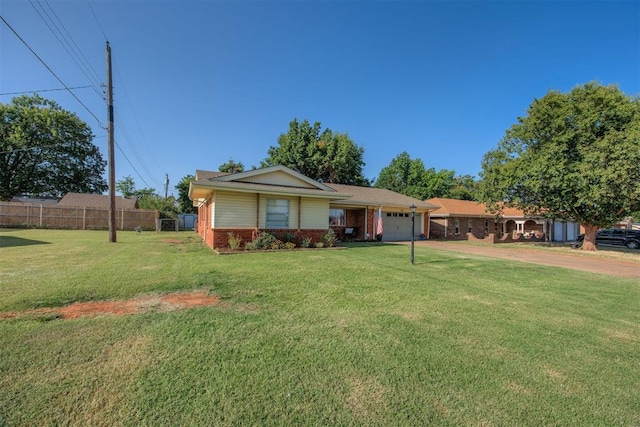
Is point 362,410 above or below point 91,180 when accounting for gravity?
below

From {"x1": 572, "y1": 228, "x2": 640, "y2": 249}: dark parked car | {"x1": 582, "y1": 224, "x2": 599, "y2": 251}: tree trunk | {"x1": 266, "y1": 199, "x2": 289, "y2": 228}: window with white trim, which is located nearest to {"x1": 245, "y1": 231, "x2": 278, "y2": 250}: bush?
{"x1": 266, "y1": 199, "x2": 289, "y2": 228}: window with white trim

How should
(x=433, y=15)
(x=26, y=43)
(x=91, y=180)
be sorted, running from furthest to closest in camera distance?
1. (x=91, y=180)
2. (x=433, y=15)
3. (x=26, y=43)

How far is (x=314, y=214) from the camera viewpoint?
45.2ft

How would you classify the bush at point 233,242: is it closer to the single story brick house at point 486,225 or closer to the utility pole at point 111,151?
the utility pole at point 111,151

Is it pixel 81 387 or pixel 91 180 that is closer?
pixel 81 387

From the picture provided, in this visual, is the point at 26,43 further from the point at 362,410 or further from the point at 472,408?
the point at 472,408

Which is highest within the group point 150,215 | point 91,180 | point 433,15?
point 433,15

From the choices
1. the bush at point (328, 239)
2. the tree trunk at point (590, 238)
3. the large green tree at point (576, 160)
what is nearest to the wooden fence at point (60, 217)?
the bush at point (328, 239)

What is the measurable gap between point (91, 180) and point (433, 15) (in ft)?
147

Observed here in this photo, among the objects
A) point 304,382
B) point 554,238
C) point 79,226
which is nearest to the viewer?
point 304,382

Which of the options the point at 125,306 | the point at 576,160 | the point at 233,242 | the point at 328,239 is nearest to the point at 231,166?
the point at 328,239

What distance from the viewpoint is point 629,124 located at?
46.4 ft

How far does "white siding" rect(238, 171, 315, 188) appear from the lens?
12957 millimetres

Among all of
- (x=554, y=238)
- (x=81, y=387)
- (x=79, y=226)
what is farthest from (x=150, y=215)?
(x=554, y=238)
